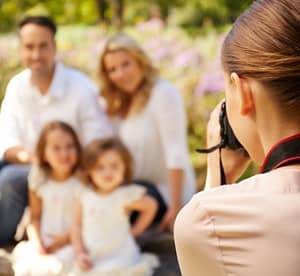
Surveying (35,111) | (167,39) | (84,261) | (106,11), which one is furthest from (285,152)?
(106,11)

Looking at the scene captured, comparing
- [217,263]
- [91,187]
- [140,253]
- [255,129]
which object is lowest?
[140,253]

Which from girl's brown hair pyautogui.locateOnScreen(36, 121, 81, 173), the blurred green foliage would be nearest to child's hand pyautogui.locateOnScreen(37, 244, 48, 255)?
girl's brown hair pyautogui.locateOnScreen(36, 121, 81, 173)

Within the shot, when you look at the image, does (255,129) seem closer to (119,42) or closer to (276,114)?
(276,114)

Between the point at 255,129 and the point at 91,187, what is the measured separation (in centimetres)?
228

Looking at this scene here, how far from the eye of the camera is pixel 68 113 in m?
3.39

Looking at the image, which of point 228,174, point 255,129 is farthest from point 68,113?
point 255,129

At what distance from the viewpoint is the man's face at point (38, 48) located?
3.40 metres

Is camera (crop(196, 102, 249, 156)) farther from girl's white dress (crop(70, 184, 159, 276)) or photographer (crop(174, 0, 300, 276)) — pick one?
girl's white dress (crop(70, 184, 159, 276))

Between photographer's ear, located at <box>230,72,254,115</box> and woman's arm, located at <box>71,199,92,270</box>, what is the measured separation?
7.19ft

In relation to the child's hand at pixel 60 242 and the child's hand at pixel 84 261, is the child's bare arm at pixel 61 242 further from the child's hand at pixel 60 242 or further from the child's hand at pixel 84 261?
the child's hand at pixel 84 261

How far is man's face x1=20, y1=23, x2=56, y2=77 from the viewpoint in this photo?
11.1ft

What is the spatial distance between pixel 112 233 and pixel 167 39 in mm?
3617

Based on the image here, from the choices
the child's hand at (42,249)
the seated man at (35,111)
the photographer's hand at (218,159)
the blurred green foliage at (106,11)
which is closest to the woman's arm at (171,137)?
the seated man at (35,111)

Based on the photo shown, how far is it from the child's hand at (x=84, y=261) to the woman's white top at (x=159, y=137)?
0.45 meters
